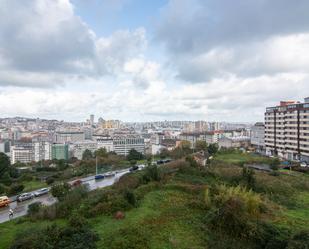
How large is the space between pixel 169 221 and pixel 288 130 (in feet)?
154

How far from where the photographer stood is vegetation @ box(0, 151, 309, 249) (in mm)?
11453

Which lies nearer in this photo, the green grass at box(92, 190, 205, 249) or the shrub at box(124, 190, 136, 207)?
the green grass at box(92, 190, 205, 249)

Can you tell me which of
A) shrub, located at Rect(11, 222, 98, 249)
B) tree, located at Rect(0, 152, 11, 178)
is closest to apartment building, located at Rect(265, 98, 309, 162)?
shrub, located at Rect(11, 222, 98, 249)

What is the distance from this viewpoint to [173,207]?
16.0 meters

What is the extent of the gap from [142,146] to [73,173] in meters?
79.8

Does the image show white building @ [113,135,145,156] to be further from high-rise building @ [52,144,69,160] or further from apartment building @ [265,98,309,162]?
apartment building @ [265,98,309,162]

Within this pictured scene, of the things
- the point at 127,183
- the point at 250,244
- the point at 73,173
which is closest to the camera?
the point at 250,244

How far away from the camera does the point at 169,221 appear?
13.9 metres

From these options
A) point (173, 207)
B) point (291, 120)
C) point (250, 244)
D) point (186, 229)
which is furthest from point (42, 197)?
point (291, 120)

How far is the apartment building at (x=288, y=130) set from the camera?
4978 centimetres

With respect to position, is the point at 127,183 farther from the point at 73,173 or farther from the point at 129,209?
the point at 73,173

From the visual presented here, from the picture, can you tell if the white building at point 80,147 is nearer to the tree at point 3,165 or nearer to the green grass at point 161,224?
the tree at point 3,165

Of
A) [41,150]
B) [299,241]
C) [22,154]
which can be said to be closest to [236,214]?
[299,241]

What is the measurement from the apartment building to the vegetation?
32389 millimetres
